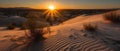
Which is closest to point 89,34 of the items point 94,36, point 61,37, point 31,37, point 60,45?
point 94,36

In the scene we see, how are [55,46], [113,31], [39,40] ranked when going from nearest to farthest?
Answer: [55,46] < [39,40] < [113,31]

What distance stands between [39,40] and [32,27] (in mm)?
1041

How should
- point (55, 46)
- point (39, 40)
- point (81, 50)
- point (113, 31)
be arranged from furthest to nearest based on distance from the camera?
1. point (113, 31)
2. point (39, 40)
3. point (55, 46)
4. point (81, 50)

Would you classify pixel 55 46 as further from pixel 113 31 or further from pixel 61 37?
pixel 113 31

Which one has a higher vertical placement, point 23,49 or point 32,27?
point 32,27

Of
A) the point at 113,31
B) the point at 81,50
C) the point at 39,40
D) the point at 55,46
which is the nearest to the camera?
the point at 81,50

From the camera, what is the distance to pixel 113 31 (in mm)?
8297

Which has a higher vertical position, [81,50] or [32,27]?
[32,27]

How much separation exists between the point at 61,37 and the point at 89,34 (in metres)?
1.17

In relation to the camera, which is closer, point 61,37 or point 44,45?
point 44,45

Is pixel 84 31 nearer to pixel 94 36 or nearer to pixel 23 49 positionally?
pixel 94 36

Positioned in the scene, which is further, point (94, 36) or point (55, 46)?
point (94, 36)

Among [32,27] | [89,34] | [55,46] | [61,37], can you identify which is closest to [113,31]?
[89,34]

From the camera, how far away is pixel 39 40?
7504 mm
